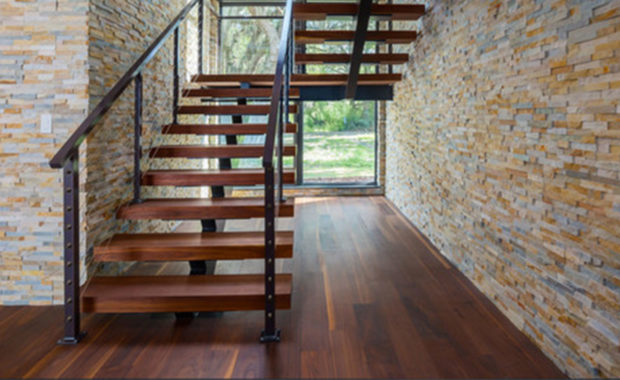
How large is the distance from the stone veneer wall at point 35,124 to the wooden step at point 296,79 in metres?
1.98

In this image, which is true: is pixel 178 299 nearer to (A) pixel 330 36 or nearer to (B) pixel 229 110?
(B) pixel 229 110

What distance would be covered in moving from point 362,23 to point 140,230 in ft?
9.02

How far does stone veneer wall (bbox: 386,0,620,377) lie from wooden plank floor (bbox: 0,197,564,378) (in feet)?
0.83

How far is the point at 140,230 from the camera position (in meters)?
4.10

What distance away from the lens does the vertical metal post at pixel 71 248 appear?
248 cm

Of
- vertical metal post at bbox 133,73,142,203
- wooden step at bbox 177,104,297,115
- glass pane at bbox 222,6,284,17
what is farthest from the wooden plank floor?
glass pane at bbox 222,6,284,17

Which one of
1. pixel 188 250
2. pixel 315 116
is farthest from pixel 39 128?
pixel 315 116

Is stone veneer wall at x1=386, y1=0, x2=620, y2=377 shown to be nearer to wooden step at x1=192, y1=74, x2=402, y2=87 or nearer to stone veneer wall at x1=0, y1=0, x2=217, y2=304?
wooden step at x1=192, y1=74, x2=402, y2=87

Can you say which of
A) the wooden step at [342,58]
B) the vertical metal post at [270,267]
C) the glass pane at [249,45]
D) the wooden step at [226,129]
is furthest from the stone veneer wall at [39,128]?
the glass pane at [249,45]

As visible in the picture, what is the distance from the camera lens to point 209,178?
10.9 ft

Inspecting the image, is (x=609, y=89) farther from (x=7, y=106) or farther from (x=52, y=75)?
(x=7, y=106)

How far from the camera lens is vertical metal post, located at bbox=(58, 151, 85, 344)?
2.48m

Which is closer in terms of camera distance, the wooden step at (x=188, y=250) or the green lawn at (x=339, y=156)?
the wooden step at (x=188, y=250)

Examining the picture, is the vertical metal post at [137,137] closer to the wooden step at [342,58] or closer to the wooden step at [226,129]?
the wooden step at [226,129]
